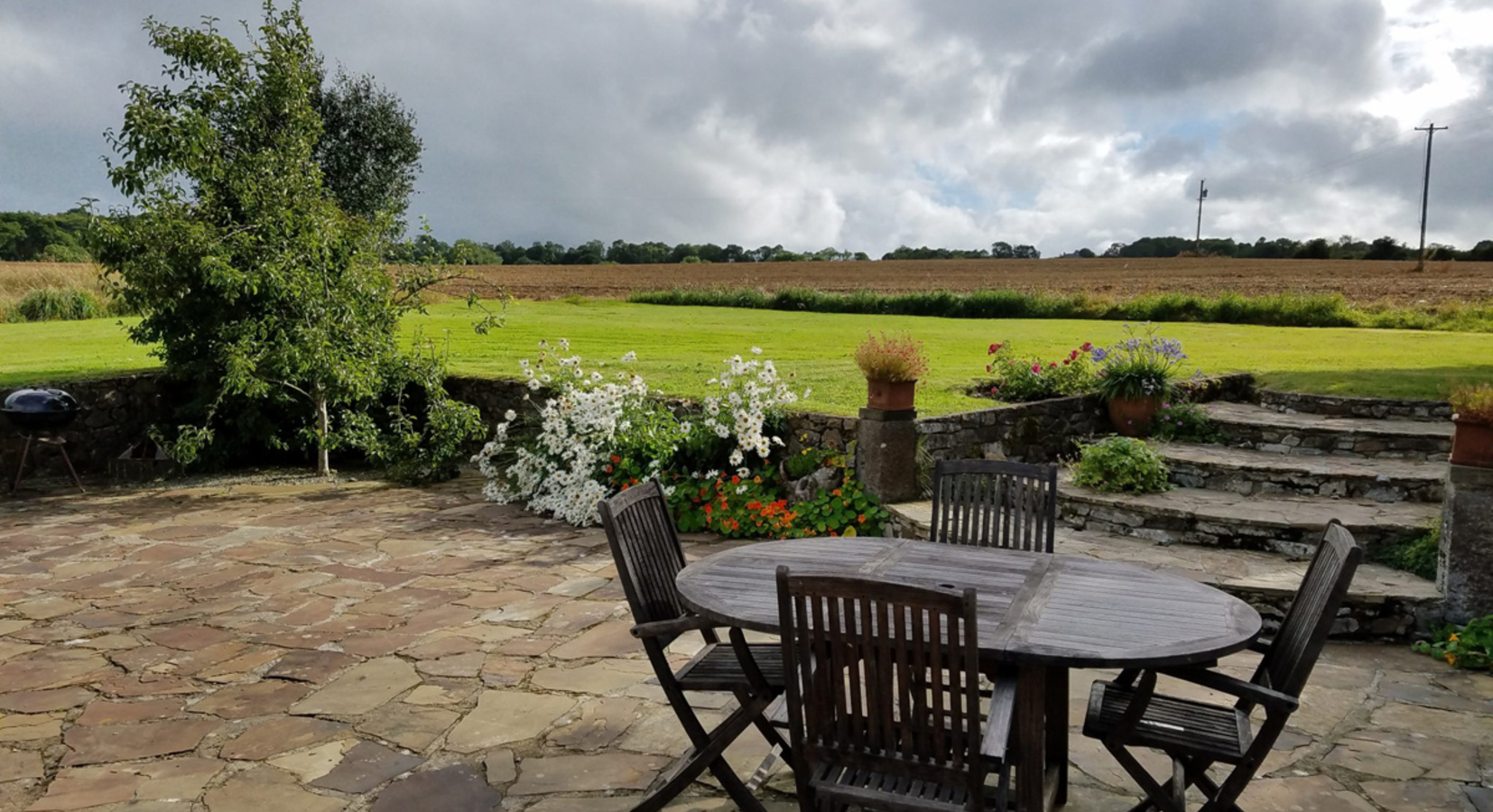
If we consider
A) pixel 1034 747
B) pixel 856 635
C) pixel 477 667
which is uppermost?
pixel 856 635

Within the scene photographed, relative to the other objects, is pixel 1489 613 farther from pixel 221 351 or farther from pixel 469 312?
pixel 469 312

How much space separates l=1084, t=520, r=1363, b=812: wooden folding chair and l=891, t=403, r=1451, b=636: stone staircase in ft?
8.03

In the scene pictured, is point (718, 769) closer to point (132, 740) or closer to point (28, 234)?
point (132, 740)

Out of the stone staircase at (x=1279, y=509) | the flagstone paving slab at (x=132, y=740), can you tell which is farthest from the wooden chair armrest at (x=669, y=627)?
the stone staircase at (x=1279, y=509)

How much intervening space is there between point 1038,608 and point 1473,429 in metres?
3.30

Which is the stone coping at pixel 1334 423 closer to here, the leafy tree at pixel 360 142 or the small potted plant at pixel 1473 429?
the small potted plant at pixel 1473 429

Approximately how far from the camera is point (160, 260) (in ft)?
26.9

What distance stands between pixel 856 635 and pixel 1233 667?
3.02m

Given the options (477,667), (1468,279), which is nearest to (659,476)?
(477,667)

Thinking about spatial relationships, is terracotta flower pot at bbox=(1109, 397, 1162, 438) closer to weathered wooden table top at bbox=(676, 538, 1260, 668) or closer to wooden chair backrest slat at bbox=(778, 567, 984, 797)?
weathered wooden table top at bbox=(676, 538, 1260, 668)

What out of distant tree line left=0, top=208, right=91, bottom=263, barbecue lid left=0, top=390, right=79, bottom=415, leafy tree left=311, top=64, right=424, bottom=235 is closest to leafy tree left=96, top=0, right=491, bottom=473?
barbecue lid left=0, top=390, right=79, bottom=415

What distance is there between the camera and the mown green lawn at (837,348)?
953 cm

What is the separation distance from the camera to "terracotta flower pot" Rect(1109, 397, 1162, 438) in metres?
8.54

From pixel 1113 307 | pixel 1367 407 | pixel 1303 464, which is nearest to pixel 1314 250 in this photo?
pixel 1113 307
